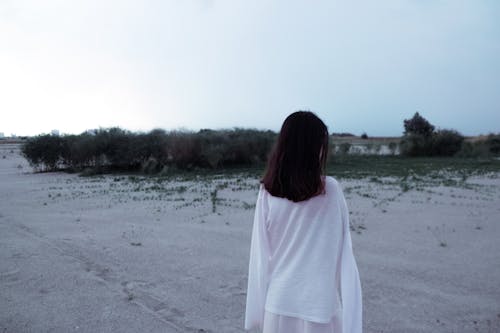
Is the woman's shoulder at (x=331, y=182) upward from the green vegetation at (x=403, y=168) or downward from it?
upward

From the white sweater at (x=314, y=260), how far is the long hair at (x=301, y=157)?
66 millimetres

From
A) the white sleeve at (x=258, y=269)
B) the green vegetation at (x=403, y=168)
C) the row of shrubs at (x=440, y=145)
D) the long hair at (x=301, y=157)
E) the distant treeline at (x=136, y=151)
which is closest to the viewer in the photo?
the long hair at (x=301, y=157)

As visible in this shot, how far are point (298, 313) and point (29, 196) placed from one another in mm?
12389

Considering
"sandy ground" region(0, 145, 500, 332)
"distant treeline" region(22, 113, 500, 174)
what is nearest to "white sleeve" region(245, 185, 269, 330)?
"sandy ground" region(0, 145, 500, 332)

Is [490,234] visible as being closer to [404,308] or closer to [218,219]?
[404,308]

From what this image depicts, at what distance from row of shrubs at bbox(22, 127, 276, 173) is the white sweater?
18664 millimetres

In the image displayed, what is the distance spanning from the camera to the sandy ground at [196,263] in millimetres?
3697

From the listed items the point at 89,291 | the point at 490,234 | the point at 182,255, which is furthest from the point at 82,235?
the point at 490,234

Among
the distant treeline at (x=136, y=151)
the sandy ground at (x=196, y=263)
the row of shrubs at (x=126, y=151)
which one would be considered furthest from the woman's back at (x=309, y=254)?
the row of shrubs at (x=126, y=151)

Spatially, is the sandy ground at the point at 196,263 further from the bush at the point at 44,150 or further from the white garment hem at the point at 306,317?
the bush at the point at 44,150

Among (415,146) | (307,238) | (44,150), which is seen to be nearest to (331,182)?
(307,238)

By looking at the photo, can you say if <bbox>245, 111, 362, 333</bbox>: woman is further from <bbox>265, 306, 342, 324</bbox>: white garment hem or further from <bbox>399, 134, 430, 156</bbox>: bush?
<bbox>399, 134, 430, 156</bbox>: bush

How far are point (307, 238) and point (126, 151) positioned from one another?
65.7 feet

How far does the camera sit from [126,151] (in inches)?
808
